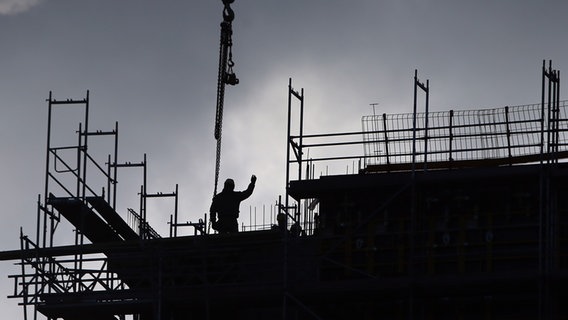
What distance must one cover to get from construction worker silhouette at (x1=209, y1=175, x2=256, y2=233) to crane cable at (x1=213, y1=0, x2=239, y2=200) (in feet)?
8.44

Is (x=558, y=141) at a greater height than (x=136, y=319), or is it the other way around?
(x=558, y=141)

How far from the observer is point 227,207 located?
52031 millimetres

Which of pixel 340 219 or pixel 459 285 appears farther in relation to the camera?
pixel 340 219

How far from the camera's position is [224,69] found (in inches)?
2260

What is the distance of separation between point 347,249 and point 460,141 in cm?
402

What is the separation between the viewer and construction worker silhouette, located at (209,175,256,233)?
170ft

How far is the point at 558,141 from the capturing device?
48.8 m

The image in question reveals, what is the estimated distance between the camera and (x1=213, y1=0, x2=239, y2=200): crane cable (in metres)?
56.0

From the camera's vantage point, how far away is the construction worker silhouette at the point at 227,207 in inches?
2042

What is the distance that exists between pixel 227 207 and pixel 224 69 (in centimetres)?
653

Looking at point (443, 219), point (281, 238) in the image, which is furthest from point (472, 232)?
point (281, 238)

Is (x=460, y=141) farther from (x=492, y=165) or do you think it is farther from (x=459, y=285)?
(x=459, y=285)

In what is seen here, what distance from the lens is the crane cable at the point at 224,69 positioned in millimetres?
55969

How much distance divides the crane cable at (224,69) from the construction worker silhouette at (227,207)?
2.57 metres
